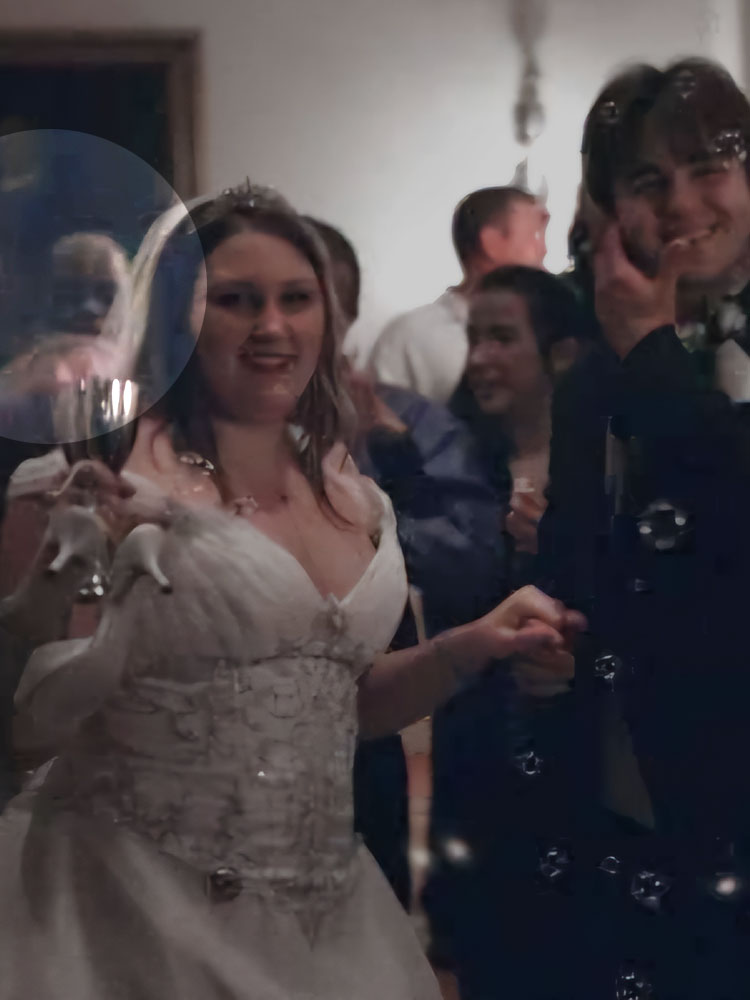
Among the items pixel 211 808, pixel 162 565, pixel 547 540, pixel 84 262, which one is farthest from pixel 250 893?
pixel 84 262

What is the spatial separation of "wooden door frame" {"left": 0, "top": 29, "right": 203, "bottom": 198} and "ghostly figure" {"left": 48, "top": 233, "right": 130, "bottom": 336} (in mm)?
116

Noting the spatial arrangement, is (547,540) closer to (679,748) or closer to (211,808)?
(679,748)

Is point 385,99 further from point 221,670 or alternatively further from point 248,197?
point 221,670

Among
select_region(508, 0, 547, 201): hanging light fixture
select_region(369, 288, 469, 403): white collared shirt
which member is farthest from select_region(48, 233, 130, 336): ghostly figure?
select_region(508, 0, 547, 201): hanging light fixture

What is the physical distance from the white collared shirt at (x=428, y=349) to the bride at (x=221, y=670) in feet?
0.17

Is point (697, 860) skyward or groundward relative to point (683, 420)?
groundward

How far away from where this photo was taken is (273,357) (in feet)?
3.05

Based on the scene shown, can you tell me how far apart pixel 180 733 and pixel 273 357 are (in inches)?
14.0

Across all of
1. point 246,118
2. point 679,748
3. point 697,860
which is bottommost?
point 697,860

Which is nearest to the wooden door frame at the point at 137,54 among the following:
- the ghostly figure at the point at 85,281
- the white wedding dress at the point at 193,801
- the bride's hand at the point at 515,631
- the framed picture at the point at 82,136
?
the framed picture at the point at 82,136

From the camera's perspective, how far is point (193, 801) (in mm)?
903

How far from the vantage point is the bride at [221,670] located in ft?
2.96

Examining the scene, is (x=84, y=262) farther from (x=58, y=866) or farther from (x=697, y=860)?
(x=697, y=860)

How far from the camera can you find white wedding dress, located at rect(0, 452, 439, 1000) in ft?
2.96
